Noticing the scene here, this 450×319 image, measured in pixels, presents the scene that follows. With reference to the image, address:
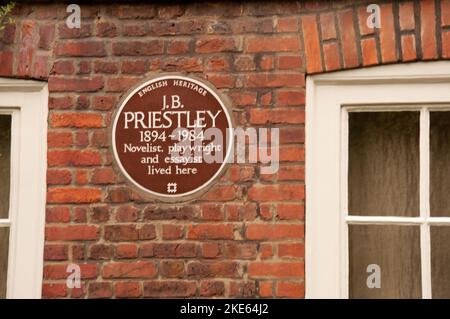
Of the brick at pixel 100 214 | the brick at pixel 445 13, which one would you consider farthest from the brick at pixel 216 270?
the brick at pixel 445 13

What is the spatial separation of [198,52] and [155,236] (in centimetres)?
91

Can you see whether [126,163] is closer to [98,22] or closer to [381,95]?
[98,22]

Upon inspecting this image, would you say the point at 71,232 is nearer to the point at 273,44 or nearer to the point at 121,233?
the point at 121,233

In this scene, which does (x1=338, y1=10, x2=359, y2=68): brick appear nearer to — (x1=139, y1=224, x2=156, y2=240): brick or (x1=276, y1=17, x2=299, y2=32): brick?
(x1=276, y1=17, x2=299, y2=32): brick

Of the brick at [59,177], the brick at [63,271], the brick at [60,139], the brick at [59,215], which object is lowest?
the brick at [63,271]

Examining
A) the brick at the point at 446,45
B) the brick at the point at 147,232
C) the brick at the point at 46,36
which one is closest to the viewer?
the brick at the point at 446,45

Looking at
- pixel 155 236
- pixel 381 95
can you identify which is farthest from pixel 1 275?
pixel 381 95

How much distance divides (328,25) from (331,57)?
0.15 metres

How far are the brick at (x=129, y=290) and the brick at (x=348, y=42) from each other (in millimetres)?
1423

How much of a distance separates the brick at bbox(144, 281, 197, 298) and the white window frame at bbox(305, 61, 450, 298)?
55 centimetres

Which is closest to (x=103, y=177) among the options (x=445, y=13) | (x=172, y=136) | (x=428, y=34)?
(x=172, y=136)

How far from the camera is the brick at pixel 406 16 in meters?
3.02

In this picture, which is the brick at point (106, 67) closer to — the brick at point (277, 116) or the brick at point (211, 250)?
the brick at point (277, 116)

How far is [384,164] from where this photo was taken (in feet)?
10.2
